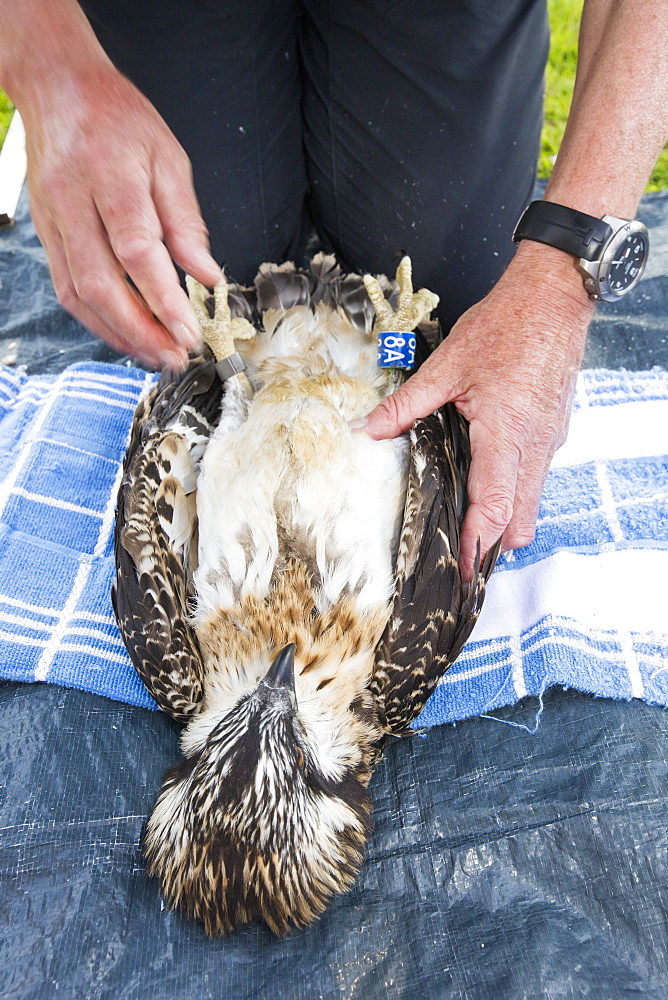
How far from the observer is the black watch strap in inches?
108

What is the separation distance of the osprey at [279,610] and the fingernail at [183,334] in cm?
96

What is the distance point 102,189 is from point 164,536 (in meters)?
1.35

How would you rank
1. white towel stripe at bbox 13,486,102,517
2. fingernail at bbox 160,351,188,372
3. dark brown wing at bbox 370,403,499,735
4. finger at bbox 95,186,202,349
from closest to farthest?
finger at bbox 95,186,202,349
fingernail at bbox 160,351,188,372
dark brown wing at bbox 370,403,499,735
white towel stripe at bbox 13,486,102,517

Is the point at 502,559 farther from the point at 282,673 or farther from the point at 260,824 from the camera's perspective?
the point at 260,824

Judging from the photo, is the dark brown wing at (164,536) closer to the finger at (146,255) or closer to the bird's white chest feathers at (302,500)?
the bird's white chest feathers at (302,500)

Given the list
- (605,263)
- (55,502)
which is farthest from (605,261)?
(55,502)

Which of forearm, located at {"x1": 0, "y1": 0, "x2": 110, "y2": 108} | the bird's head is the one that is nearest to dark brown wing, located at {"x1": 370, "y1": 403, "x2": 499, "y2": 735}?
the bird's head

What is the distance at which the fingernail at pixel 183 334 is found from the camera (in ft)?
6.59

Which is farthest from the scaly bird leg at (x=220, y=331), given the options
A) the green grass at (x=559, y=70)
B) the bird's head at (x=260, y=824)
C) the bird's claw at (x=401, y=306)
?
the green grass at (x=559, y=70)

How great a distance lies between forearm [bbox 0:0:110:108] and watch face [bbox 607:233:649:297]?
1.94 m

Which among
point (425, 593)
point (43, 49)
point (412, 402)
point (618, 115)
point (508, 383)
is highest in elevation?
point (618, 115)

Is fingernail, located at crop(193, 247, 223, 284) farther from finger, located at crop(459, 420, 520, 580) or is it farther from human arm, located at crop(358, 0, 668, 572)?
finger, located at crop(459, 420, 520, 580)

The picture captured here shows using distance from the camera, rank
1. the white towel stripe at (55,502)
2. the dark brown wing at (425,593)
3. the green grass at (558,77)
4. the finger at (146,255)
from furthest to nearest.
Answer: the green grass at (558,77) < the white towel stripe at (55,502) < the dark brown wing at (425,593) < the finger at (146,255)

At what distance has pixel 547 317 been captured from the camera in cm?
277
